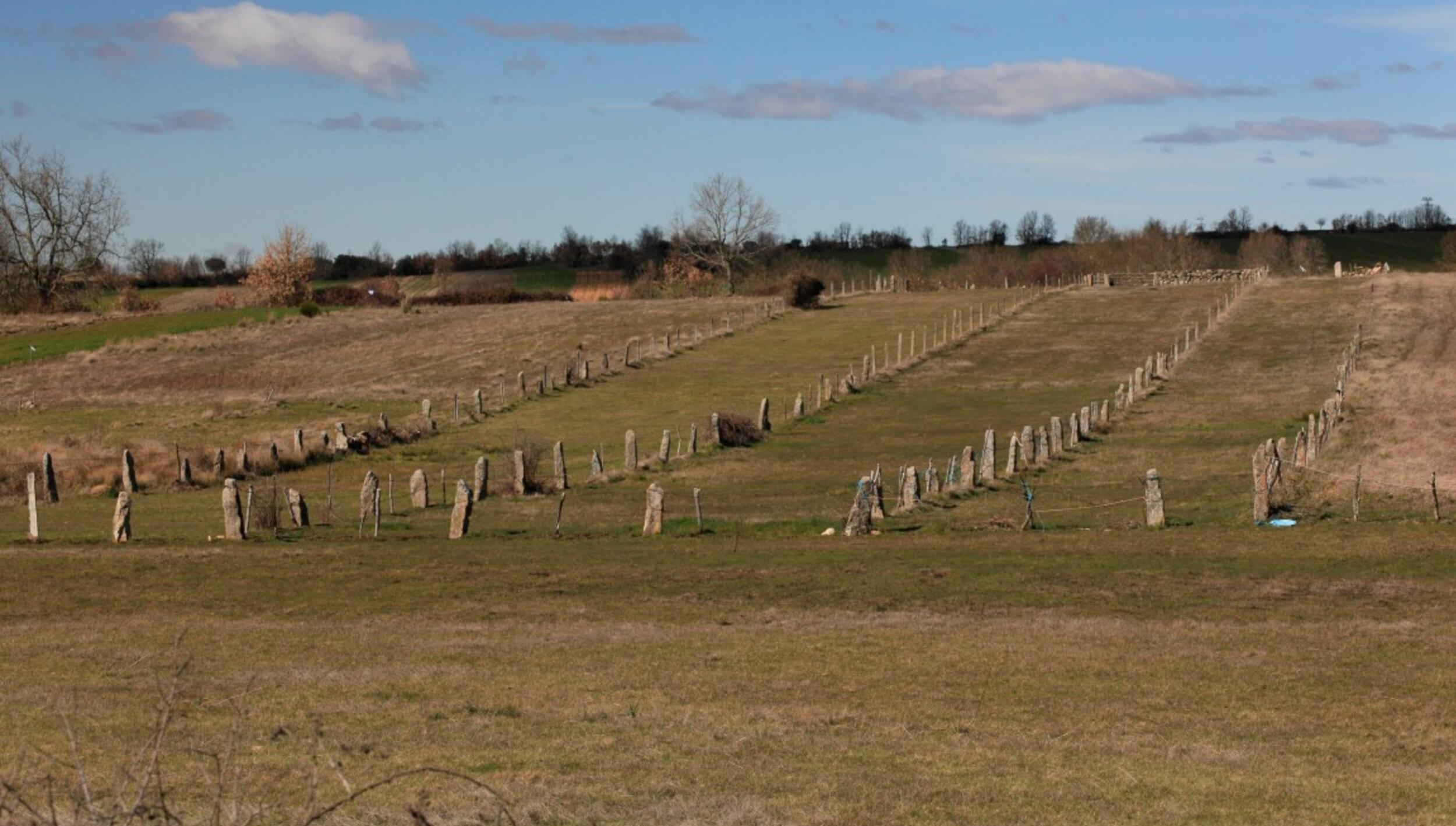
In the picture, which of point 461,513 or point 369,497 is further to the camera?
point 369,497

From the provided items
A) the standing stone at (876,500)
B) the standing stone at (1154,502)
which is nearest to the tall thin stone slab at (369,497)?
the standing stone at (876,500)

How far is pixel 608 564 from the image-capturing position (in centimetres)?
2717

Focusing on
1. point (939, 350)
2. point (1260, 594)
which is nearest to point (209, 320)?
point (939, 350)

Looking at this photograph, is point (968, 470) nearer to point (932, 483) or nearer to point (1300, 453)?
point (932, 483)

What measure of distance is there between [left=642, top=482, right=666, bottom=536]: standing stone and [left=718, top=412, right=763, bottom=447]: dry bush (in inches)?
638

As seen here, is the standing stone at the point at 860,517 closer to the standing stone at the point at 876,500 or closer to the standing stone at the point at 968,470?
the standing stone at the point at 876,500

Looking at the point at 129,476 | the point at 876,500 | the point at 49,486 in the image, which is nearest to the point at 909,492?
the point at 876,500

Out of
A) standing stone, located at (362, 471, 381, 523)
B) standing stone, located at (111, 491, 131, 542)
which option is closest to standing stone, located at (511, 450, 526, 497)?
standing stone, located at (362, 471, 381, 523)

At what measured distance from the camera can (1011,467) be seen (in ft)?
129

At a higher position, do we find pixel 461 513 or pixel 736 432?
pixel 461 513

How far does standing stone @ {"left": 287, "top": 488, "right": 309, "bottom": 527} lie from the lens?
33938 millimetres

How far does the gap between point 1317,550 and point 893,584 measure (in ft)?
25.0

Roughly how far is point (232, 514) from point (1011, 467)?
18.2 m

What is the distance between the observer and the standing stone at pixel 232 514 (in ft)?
103
